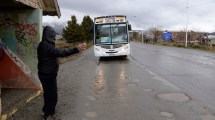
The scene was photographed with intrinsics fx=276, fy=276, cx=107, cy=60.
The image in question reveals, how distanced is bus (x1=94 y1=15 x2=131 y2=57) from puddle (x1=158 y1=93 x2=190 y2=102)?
11.4 metres

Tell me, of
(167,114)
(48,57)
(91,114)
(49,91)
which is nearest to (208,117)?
(167,114)

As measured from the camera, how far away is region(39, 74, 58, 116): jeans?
18.2 ft

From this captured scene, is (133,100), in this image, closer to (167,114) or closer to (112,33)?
(167,114)

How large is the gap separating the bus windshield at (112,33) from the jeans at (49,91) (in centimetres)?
1354

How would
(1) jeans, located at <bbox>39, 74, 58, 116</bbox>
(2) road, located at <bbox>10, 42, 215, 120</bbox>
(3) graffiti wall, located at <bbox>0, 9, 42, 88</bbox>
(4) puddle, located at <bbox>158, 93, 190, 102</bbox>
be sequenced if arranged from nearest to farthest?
(1) jeans, located at <bbox>39, 74, 58, 116</bbox>, (2) road, located at <bbox>10, 42, 215, 120</bbox>, (4) puddle, located at <bbox>158, 93, 190, 102</bbox>, (3) graffiti wall, located at <bbox>0, 9, 42, 88</bbox>

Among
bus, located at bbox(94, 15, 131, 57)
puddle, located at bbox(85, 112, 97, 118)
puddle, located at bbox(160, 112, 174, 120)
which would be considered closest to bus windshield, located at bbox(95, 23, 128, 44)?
bus, located at bbox(94, 15, 131, 57)

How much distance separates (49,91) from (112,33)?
541 inches

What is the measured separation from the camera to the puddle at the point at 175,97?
730 cm

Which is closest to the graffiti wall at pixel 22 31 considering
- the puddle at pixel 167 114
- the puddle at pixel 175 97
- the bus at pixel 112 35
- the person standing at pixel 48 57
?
the person standing at pixel 48 57

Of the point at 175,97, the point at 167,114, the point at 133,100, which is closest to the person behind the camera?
the point at 167,114

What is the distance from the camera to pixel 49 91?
224 inches

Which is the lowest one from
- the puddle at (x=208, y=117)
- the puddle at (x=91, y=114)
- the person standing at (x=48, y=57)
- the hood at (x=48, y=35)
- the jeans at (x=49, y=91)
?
the puddle at (x=208, y=117)

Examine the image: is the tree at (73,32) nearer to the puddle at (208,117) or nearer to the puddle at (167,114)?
the puddle at (167,114)

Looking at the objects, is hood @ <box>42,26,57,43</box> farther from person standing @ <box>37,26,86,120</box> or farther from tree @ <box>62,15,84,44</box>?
tree @ <box>62,15,84,44</box>
